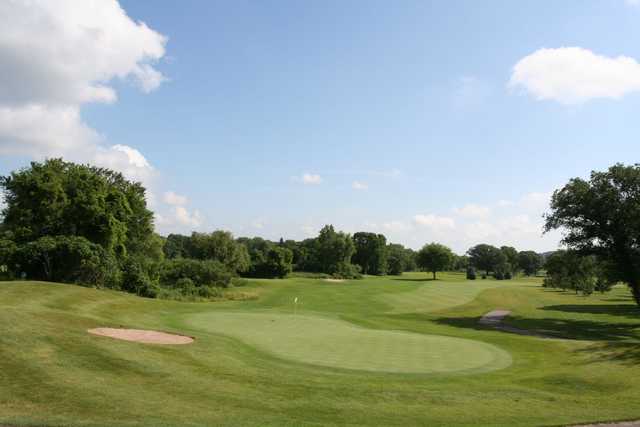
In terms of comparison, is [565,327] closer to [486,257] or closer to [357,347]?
[357,347]

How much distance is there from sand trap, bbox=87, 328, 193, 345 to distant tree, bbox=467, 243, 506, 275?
6437 inches

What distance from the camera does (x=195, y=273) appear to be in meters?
62.5

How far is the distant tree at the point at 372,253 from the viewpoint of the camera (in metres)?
144

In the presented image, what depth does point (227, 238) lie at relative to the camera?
87812mm

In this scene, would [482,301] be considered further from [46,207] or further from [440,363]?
[46,207]

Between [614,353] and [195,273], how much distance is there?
51.1 m

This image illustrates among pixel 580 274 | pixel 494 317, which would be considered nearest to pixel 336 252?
pixel 580 274

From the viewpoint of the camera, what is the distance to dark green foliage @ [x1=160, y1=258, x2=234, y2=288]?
6222 cm

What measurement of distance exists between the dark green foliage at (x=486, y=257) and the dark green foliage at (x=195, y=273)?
132 m

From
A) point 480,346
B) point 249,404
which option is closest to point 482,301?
point 480,346

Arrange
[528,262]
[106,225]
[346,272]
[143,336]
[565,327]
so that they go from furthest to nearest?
[528,262] < [346,272] < [106,225] < [565,327] < [143,336]

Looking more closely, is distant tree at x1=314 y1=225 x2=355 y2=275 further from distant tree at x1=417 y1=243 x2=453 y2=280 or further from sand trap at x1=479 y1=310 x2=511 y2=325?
sand trap at x1=479 y1=310 x2=511 y2=325

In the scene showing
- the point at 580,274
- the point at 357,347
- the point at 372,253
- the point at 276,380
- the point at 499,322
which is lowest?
the point at 499,322

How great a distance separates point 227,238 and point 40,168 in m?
46.5
